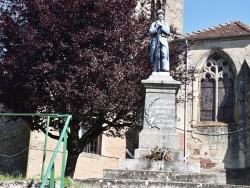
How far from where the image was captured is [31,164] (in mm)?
19219

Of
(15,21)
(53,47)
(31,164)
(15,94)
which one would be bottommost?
(31,164)

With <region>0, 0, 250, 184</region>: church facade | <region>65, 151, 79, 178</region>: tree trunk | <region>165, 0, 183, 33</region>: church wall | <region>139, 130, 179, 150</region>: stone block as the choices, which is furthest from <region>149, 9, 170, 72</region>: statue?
<region>165, 0, 183, 33</region>: church wall

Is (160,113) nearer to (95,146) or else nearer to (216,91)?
(95,146)

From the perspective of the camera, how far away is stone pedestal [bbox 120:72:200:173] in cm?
1132

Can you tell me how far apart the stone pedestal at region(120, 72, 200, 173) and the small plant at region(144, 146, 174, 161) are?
0.10 metres

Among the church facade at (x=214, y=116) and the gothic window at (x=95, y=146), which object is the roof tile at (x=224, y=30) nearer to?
the church facade at (x=214, y=116)

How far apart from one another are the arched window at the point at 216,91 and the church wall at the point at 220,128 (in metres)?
0.33

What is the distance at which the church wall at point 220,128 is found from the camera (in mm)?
22188

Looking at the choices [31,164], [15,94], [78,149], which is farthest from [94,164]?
[15,94]

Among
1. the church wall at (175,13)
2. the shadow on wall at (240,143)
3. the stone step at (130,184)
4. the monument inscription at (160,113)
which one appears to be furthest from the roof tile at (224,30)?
the stone step at (130,184)

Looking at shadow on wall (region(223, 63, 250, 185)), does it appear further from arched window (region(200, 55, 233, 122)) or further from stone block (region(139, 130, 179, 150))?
stone block (region(139, 130, 179, 150))

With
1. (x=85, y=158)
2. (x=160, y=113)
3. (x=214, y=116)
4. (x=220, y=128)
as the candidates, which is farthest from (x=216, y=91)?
(x=160, y=113)

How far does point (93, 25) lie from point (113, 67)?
1650mm

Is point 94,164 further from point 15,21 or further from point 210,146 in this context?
point 15,21
